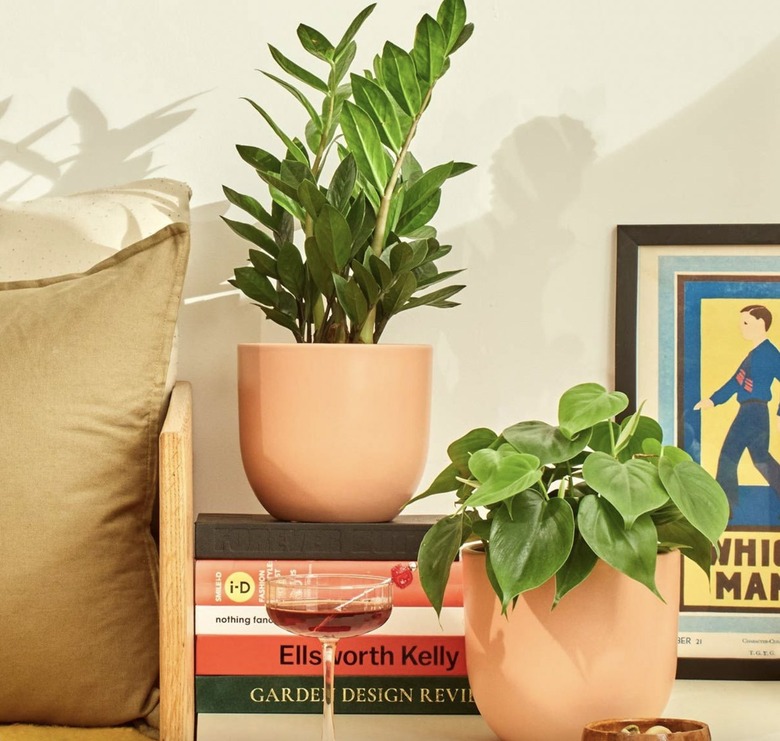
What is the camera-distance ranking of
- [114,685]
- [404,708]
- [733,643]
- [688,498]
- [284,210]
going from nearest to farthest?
[688,498] → [114,685] → [404,708] → [284,210] → [733,643]

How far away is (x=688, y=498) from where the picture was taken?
0.89 m

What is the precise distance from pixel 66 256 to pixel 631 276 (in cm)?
80

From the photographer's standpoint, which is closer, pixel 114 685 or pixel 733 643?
pixel 114 685

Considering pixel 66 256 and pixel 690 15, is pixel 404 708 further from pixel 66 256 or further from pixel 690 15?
pixel 690 15

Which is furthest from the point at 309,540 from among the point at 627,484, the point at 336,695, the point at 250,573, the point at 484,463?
the point at 627,484

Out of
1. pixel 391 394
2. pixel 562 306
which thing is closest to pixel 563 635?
pixel 391 394

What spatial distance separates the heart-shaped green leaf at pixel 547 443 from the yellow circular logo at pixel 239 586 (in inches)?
14.5

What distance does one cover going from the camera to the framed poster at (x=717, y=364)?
4.58 ft

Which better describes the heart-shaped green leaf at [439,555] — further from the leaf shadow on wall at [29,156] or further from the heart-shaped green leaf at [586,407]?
the leaf shadow on wall at [29,156]

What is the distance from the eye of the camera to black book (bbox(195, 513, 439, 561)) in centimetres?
114

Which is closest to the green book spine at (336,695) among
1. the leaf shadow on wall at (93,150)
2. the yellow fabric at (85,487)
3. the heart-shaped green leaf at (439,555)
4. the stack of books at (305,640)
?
the stack of books at (305,640)

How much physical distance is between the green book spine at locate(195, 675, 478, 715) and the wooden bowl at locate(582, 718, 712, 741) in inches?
11.5

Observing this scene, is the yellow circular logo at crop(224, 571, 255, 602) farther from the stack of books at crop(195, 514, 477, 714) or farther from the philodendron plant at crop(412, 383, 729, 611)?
the philodendron plant at crop(412, 383, 729, 611)

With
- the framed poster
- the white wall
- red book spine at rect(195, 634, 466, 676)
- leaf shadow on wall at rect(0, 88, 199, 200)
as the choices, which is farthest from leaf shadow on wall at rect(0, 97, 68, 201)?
the framed poster
